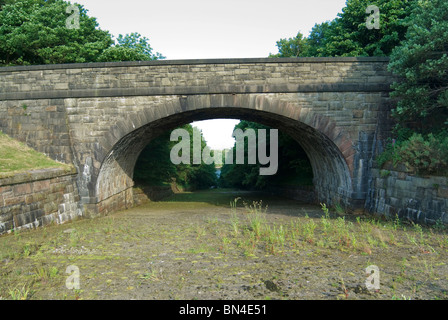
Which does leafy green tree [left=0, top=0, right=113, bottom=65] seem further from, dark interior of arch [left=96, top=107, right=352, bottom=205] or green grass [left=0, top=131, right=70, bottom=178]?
dark interior of arch [left=96, top=107, right=352, bottom=205]

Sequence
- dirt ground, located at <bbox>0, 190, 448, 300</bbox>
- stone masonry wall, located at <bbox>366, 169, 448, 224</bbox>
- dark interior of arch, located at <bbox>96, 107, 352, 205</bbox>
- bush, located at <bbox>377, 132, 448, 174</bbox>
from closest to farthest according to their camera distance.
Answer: dirt ground, located at <bbox>0, 190, 448, 300</bbox> < stone masonry wall, located at <bbox>366, 169, 448, 224</bbox> < bush, located at <bbox>377, 132, 448, 174</bbox> < dark interior of arch, located at <bbox>96, 107, 352, 205</bbox>

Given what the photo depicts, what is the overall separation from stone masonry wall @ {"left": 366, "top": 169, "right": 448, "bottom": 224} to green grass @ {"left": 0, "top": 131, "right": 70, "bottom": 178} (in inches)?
422

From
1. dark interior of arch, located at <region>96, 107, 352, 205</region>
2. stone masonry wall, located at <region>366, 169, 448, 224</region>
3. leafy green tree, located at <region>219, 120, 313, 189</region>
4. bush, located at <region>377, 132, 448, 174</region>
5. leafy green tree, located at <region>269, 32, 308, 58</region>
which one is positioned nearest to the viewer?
stone masonry wall, located at <region>366, 169, 448, 224</region>

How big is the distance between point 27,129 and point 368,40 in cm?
1680

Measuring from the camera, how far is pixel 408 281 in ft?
12.8

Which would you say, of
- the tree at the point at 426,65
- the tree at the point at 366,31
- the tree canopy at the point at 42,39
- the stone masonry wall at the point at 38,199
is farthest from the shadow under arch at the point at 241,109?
the tree canopy at the point at 42,39

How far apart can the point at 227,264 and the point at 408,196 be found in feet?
19.9

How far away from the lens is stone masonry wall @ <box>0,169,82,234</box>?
7.12m

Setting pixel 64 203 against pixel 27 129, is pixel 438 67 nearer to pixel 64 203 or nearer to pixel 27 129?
pixel 64 203

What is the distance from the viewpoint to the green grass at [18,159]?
26.2 ft

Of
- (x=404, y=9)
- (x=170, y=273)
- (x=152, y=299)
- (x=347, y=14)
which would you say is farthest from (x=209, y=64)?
(x=404, y=9)

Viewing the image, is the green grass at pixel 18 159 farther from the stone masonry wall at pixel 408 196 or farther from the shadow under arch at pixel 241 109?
the stone masonry wall at pixel 408 196

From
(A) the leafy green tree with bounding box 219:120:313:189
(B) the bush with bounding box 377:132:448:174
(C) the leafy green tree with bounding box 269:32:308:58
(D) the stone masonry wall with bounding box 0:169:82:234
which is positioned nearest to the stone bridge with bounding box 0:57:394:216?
(D) the stone masonry wall with bounding box 0:169:82:234

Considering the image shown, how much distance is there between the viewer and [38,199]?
8.22 metres
